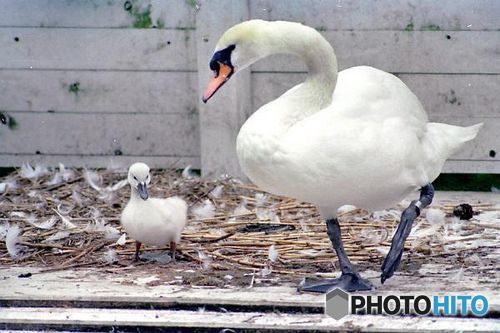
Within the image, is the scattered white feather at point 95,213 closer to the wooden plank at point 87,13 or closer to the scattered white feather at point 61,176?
the scattered white feather at point 61,176

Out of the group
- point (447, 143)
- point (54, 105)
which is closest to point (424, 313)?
point (447, 143)

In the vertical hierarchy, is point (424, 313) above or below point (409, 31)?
below

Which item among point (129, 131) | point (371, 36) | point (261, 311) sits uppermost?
point (371, 36)

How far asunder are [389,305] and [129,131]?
9.87ft

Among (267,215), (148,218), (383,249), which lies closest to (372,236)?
(383,249)

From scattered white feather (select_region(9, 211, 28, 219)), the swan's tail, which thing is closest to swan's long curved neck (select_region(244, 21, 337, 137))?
the swan's tail

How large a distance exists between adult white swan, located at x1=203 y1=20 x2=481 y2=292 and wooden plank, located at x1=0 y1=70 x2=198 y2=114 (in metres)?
2.28

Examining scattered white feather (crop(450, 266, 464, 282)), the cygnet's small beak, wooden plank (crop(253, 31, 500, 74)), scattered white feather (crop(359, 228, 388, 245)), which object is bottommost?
scattered white feather (crop(450, 266, 464, 282))

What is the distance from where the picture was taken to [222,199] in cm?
618

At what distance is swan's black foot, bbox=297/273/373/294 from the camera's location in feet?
14.2

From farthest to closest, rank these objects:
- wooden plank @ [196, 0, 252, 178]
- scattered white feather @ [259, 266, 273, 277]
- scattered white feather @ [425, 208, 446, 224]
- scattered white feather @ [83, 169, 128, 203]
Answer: wooden plank @ [196, 0, 252, 178]
scattered white feather @ [83, 169, 128, 203]
scattered white feather @ [425, 208, 446, 224]
scattered white feather @ [259, 266, 273, 277]

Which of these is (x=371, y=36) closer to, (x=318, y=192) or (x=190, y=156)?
(x=190, y=156)

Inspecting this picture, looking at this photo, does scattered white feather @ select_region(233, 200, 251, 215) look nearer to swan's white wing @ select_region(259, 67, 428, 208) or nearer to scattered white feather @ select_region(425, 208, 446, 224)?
scattered white feather @ select_region(425, 208, 446, 224)

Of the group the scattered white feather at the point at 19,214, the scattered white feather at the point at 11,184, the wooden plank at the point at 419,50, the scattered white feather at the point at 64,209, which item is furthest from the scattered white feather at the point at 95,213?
the wooden plank at the point at 419,50
